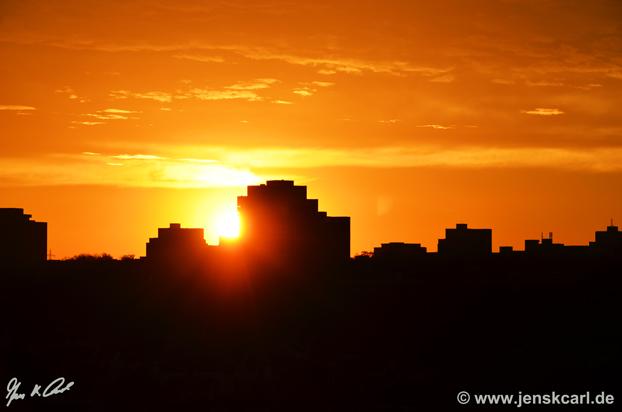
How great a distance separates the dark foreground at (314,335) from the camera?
104625 mm

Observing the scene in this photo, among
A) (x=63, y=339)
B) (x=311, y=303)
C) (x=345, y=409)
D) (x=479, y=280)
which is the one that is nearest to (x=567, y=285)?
(x=479, y=280)

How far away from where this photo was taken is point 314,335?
5423 inches

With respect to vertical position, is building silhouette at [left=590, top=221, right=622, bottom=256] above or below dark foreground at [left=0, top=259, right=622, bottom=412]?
above

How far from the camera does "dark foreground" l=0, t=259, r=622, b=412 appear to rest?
343 feet

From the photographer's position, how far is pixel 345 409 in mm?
101188

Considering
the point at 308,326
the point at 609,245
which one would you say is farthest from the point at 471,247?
the point at 308,326

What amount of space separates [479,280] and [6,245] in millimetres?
100252

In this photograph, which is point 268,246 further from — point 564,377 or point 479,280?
point 564,377

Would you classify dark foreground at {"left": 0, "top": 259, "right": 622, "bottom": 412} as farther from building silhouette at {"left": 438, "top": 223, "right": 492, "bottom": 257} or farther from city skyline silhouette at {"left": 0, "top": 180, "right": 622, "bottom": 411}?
building silhouette at {"left": 438, "top": 223, "right": 492, "bottom": 257}

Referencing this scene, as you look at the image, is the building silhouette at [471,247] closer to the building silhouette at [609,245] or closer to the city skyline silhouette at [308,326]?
the city skyline silhouette at [308,326]
